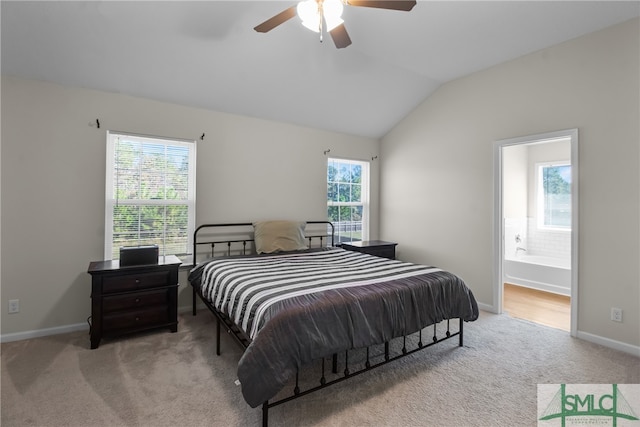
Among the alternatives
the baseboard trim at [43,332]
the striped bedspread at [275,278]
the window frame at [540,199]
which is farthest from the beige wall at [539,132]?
the baseboard trim at [43,332]

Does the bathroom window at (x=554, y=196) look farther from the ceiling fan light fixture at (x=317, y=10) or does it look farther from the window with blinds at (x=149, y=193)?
the window with blinds at (x=149, y=193)

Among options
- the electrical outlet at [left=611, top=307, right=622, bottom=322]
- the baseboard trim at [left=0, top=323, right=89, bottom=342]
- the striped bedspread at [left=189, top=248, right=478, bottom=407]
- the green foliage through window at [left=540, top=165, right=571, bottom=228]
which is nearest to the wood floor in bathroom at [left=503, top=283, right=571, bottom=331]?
the electrical outlet at [left=611, top=307, right=622, bottom=322]

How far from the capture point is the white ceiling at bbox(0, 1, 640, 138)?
2453 mm

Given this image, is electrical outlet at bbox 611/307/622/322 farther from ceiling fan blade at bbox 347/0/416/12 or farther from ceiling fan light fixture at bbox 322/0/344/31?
ceiling fan light fixture at bbox 322/0/344/31

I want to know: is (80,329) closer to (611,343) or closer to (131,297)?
(131,297)

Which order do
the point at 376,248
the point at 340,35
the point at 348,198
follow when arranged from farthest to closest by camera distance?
1. the point at 348,198
2. the point at 376,248
3. the point at 340,35

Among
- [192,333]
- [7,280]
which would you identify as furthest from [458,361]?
[7,280]

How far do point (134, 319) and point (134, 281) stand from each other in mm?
349

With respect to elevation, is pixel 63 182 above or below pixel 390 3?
below

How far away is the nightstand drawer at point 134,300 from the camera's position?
2.70 meters

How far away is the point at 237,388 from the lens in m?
2.09

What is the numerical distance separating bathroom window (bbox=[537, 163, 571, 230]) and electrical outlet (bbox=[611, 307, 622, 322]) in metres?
2.72

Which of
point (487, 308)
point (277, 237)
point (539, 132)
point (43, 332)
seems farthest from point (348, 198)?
point (43, 332)

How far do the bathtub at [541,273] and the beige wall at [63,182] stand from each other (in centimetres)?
415
